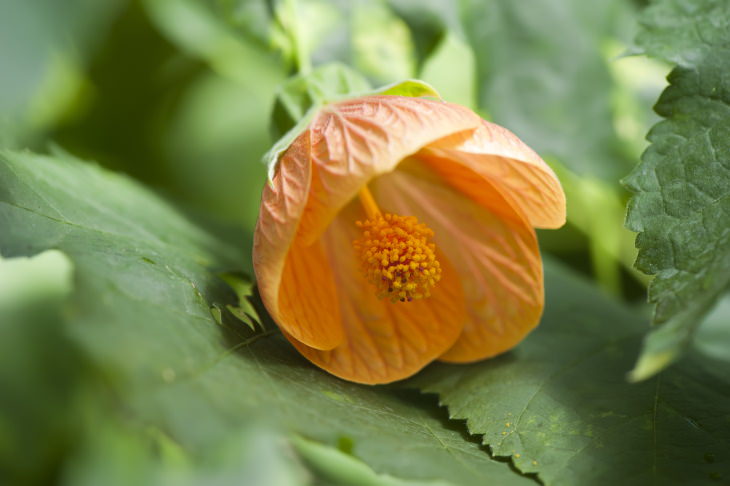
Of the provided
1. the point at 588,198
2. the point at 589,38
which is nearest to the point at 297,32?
the point at 589,38

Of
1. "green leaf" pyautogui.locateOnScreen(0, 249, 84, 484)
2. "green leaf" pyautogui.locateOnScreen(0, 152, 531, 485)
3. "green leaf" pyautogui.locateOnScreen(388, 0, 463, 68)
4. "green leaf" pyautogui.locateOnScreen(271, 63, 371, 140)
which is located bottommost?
"green leaf" pyautogui.locateOnScreen(0, 249, 84, 484)

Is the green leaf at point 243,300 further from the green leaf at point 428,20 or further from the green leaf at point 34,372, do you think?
the green leaf at point 428,20

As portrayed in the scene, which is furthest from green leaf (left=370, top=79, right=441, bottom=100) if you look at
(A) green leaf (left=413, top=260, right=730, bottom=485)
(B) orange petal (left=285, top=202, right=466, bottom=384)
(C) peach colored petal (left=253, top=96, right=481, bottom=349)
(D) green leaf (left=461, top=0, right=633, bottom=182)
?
(D) green leaf (left=461, top=0, right=633, bottom=182)

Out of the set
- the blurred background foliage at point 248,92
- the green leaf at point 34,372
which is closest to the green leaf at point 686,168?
the blurred background foliage at point 248,92

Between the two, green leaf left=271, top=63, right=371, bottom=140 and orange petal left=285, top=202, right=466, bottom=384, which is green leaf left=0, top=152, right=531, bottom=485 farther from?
green leaf left=271, top=63, right=371, bottom=140

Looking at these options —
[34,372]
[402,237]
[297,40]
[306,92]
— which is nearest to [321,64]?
[297,40]

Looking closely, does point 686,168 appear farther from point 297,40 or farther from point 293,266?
point 297,40
